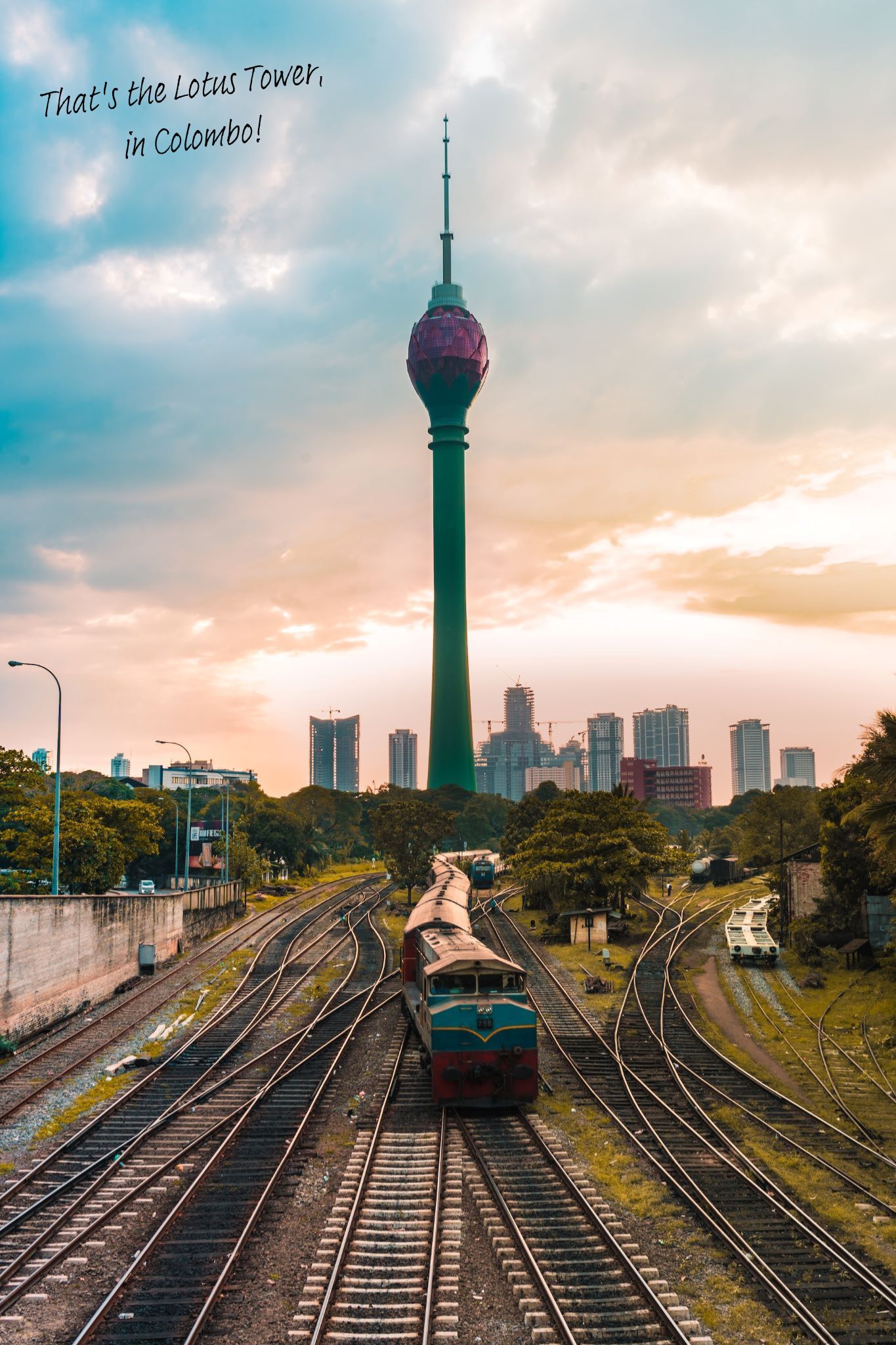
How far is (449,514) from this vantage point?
172 m

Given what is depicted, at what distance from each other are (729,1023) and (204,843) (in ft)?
201

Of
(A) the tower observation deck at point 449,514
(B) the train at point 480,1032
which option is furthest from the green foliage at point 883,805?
(A) the tower observation deck at point 449,514

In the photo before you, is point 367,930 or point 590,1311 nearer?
point 590,1311

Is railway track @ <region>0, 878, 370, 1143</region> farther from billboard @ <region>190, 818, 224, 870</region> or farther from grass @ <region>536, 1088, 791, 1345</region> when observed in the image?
billboard @ <region>190, 818, 224, 870</region>

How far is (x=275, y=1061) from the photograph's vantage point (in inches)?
1057

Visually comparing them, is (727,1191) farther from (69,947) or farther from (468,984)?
(69,947)

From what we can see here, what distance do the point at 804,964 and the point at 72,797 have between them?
37.2m

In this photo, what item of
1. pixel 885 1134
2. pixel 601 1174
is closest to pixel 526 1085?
pixel 601 1174

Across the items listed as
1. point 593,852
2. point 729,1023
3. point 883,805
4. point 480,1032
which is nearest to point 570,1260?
point 480,1032

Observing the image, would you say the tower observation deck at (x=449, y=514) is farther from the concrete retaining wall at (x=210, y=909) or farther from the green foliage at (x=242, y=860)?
the concrete retaining wall at (x=210, y=909)

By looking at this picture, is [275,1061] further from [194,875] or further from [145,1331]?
[194,875]

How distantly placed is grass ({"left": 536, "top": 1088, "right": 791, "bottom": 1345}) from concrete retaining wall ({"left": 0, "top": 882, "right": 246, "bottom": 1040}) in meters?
17.5

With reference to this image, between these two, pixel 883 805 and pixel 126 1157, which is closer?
pixel 126 1157

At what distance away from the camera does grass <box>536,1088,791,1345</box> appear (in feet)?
41.1
